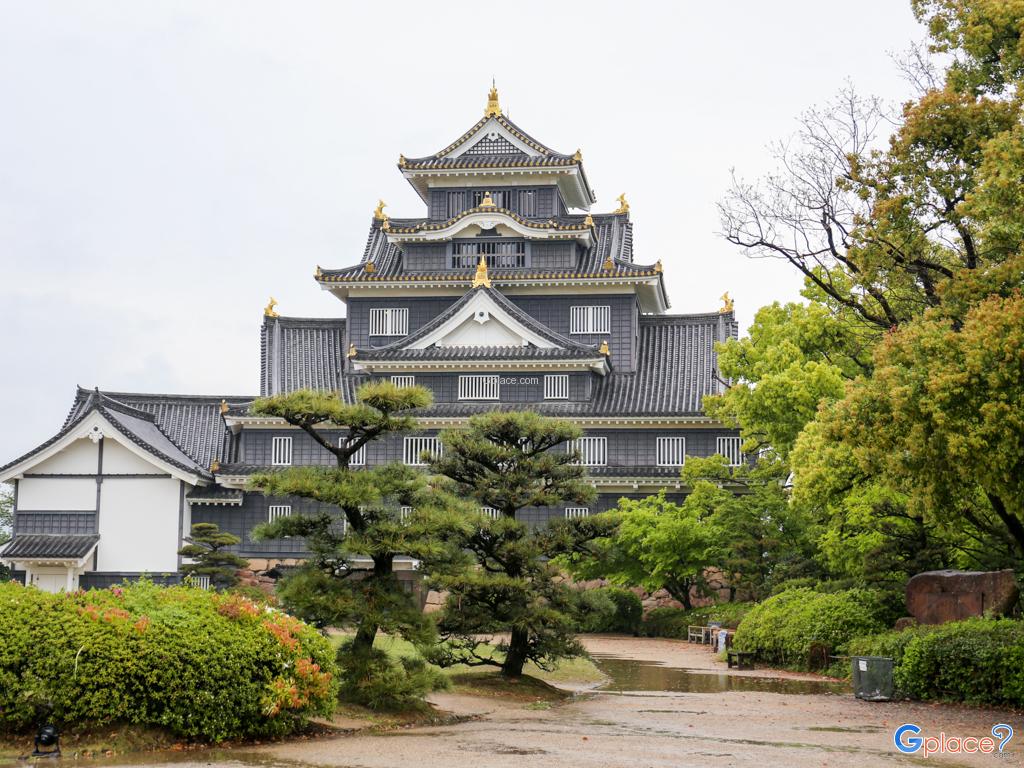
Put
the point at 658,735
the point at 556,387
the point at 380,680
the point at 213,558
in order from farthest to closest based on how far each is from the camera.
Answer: the point at 556,387
the point at 213,558
the point at 380,680
the point at 658,735

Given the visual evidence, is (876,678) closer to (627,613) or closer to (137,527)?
(627,613)

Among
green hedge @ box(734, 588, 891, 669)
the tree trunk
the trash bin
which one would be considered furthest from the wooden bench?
the trash bin

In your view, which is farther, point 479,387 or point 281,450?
point 479,387

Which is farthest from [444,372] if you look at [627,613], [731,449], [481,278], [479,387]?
[627,613]

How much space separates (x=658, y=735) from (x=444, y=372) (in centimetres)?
3265

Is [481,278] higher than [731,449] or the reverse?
higher

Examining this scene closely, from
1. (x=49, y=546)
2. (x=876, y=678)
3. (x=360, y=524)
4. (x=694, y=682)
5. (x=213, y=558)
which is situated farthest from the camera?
(x=49, y=546)

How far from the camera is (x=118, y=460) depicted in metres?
45.6

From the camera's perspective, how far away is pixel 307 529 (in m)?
19.3

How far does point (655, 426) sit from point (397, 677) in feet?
99.1

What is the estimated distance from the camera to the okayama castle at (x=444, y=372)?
4538cm

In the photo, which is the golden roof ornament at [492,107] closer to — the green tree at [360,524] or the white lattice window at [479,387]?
the white lattice window at [479,387]

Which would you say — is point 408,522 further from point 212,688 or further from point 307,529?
point 212,688

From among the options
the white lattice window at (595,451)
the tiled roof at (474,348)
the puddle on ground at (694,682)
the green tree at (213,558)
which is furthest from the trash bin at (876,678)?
the tiled roof at (474,348)
